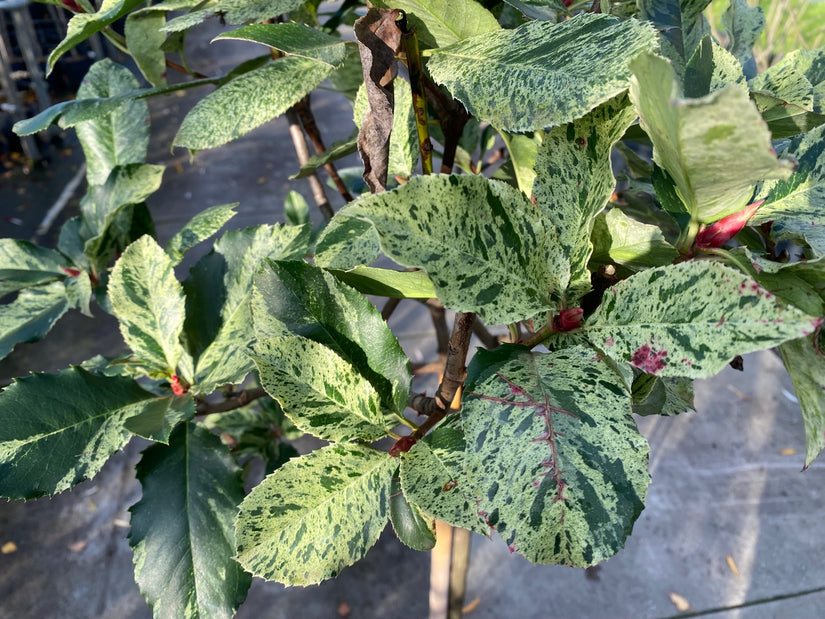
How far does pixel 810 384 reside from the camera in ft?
1.25

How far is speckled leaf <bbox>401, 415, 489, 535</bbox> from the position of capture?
0.42 meters

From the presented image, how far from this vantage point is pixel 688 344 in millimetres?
336

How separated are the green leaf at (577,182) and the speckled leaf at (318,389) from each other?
18 centimetres

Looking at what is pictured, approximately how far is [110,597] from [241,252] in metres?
1.36

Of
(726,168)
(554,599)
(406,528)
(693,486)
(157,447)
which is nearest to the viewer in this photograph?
(726,168)

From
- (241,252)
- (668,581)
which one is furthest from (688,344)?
(668,581)

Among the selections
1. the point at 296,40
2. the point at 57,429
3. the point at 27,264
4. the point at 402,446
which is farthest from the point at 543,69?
the point at 27,264

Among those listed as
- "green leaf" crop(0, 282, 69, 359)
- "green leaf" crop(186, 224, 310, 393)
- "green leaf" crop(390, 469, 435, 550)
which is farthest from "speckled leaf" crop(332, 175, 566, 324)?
"green leaf" crop(0, 282, 69, 359)

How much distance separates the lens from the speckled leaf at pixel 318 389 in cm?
45

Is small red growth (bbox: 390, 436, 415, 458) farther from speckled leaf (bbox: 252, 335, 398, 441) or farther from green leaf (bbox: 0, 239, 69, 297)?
green leaf (bbox: 0, 239, 69, 297)

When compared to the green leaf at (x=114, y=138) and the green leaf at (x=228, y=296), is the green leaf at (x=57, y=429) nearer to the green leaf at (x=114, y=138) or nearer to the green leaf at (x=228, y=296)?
the green leaf at (x=228, y=296)

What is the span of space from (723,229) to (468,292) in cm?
21

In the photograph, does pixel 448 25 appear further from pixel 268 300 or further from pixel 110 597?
pixel 110 597

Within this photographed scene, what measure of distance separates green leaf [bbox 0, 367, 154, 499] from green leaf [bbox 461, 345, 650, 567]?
39 centimetres
